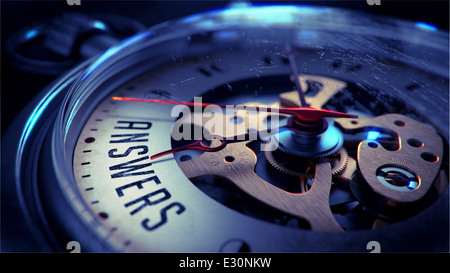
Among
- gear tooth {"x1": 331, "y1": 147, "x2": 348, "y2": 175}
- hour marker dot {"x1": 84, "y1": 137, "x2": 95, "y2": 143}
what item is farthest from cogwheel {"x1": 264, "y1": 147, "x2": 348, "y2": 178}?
hour marker dot {"x1": 84, "y1": 137, "x2": 95, "y2": 143}

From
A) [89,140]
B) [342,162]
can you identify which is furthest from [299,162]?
[89,140]

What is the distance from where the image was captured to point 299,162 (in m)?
0.89

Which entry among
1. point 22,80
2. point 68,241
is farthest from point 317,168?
point 22,80

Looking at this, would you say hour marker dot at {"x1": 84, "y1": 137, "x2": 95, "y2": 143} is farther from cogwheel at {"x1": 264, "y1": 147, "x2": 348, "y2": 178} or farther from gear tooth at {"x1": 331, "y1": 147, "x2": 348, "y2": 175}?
gear tooth at {"x1": 331, "y1": 147, "x2": 348, "y2": 175}

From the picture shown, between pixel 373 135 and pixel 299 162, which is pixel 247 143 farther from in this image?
pixel 373 135

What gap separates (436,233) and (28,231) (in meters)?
0.61

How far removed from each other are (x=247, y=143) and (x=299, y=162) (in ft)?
0.36

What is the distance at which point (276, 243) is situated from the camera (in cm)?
66

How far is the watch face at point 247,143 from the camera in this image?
0.69 metres

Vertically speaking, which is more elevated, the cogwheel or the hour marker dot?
the hour marker dot

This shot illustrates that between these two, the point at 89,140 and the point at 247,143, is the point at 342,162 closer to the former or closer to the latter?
the point at 247,143

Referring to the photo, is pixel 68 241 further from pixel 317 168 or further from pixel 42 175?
pixel 317 168

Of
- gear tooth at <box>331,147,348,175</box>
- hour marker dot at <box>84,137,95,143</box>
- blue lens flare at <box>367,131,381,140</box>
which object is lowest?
gear tooth at <box>331,147,348,175</box>

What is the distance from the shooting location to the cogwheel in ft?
2.78
